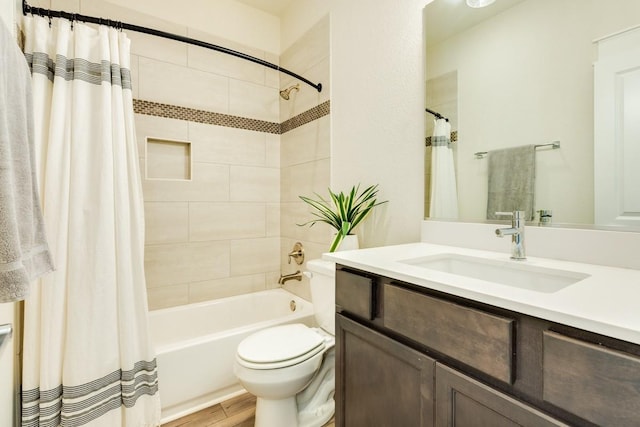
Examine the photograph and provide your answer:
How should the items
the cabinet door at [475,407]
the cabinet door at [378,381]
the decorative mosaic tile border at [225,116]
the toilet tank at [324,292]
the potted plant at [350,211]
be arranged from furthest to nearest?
the decorative mosaic tile border at [225,116], the potted plant at [350,211], the toilet tank at [324,292], the cabinet door at [378,381], the cabinet door at [475,407]

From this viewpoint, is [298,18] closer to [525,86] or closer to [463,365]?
[525,86]

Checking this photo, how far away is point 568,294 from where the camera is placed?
61 centimetres

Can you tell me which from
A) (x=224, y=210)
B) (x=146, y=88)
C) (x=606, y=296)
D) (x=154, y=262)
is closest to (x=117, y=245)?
(x=154, y=262)

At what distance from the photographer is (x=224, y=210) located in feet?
7.57

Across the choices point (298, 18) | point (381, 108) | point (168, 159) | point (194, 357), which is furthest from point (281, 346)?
point (298, 18)

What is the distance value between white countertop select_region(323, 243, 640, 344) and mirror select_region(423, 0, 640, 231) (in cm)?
21

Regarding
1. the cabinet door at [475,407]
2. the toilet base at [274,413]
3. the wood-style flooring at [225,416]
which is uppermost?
the cabinet door at [475,407]

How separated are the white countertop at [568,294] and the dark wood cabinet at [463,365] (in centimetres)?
3

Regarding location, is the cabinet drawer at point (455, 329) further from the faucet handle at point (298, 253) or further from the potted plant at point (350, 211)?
the faucet handle at point (298, 253)

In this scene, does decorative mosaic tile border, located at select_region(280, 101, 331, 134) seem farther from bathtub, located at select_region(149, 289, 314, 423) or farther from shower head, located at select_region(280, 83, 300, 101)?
bathtub, located at select_region(149, 289, 314, 423)

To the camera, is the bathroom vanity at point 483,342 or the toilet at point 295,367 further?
the toilet at point 295,367

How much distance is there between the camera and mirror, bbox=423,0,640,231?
94 centimetres

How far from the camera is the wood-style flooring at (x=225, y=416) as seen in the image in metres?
1.54

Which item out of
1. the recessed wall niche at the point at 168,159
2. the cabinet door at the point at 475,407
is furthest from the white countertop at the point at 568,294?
the recessed wall niche at the point at 168,159
